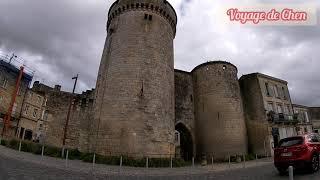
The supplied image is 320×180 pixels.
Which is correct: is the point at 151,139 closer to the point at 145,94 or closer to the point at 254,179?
the point at 145,94

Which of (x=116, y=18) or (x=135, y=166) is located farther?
(x=116, y=18)

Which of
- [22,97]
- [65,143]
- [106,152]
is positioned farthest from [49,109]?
[22,97]

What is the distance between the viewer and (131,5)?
20469mm

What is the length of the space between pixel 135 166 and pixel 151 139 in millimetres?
2663

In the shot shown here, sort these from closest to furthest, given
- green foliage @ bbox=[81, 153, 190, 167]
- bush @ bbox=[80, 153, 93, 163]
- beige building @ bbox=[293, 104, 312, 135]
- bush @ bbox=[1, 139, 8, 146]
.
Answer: green foliage @ bbox=[81, 153, 190, 167], bush @ bbox=[80, 153, 93, 163], bush @ bbox=[1, 139, 8, 146], beige building @ bbox=[293, 104, 312, 135]

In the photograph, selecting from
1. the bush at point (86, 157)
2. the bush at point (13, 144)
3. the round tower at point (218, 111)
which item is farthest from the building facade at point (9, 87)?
the round tower at point (218, 111)

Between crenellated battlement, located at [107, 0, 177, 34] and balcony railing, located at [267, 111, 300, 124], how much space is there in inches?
531

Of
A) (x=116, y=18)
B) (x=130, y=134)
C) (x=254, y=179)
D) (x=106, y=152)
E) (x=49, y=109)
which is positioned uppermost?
(x=116, y=18)

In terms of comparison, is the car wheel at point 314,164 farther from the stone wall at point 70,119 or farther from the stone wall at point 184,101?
the stone wall at point 70,119

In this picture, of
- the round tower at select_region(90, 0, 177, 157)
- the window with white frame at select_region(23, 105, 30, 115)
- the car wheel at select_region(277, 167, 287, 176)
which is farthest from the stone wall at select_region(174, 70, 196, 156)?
the window with white frame at select_region(23, 105, 30, 115)

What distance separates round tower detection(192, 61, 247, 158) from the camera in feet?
76.9

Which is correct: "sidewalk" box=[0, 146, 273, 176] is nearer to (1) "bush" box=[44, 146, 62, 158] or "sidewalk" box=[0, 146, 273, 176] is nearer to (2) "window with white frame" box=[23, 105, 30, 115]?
(1) "bush" box=[44, 146, 62, 158]

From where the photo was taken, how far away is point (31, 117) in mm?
36719

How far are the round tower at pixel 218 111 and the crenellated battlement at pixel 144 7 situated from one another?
685 centimetres
